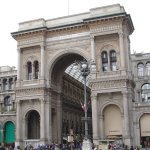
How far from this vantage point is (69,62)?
52.9 meters

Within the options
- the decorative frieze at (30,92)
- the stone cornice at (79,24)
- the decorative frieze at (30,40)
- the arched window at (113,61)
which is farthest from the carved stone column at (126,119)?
the decorative frieze at (30,40)

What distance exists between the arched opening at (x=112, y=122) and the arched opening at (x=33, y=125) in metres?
10.9

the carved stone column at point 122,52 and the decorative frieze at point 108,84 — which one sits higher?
the carved stone column at point 122,52

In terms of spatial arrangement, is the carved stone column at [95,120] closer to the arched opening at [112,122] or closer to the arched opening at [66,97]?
the arched opening at [112,122]

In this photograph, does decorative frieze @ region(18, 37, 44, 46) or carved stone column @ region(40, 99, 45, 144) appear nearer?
carved stone column @ region(40, 99, 45, 144)

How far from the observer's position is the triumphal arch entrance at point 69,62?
44.1 meters

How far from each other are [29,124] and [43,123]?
4.59 m

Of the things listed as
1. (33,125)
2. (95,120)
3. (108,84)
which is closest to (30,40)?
(33,125)

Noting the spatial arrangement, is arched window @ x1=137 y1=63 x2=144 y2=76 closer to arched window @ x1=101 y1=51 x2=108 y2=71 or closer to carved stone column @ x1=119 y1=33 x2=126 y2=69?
arched window @ x1=101 y1=51 x2=108 y2=71

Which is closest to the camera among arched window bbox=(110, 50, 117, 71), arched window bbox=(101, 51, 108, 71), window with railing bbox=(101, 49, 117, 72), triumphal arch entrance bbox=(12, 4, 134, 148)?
triumphal arch entrance bbox=(12, 4, 134, 148)

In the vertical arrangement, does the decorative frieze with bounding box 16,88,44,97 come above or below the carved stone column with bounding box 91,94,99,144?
above

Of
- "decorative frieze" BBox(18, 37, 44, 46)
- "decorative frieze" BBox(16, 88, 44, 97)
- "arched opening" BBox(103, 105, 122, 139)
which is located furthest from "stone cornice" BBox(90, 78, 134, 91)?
"decorative frieze" BBox(18, 37, 44, 46)

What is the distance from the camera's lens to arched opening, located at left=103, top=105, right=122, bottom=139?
43.8m

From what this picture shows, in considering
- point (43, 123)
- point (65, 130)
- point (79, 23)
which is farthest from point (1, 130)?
point (79, 23)
